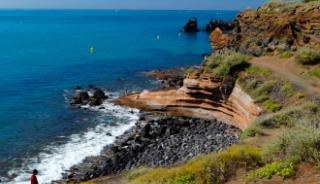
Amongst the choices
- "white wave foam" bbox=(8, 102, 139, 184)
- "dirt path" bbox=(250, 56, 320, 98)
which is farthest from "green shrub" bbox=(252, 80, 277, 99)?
"white wave foam" bbox=(8, 102, 139, 184)

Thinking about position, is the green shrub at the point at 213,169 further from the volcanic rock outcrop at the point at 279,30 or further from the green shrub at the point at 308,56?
the volcanic rock outcrop at the point at 279,30

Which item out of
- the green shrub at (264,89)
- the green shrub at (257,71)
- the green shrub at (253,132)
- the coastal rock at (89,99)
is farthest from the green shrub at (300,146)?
the coastal rock at (89,99)

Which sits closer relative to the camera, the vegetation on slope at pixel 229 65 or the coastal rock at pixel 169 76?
the vegetation on slope at pixel 229 65

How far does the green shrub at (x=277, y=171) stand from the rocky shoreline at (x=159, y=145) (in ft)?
38.7

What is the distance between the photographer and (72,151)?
29641 mm

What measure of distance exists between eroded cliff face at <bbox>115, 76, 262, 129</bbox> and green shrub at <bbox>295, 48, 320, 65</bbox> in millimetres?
4983

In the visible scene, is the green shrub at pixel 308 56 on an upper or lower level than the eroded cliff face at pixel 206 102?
upper

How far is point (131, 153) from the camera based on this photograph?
2822cm

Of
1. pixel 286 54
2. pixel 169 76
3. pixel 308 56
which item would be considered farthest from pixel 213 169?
pixel 169 76

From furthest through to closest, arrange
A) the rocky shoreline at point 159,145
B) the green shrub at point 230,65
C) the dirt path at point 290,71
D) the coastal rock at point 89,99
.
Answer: the coastal rock at point 89,99 → the green shrub at point 230,65 → the dirt path at point 290,71 → the rocky shoreline at point 159,145

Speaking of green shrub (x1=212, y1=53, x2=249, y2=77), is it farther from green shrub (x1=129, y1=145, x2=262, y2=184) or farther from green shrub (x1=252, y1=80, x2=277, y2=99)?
green shrub (x1=129, y1=145, x2=262, y2=184)

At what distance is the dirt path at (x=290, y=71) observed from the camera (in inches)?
1040

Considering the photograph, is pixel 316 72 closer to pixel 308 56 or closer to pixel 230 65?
pixel 308 56

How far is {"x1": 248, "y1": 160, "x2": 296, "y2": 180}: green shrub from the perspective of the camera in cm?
1144
